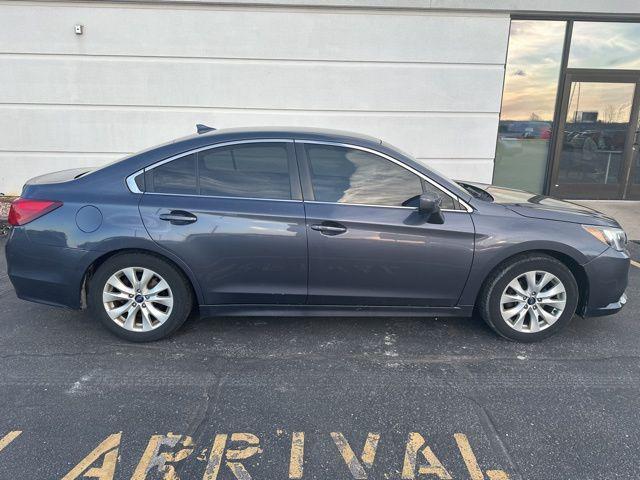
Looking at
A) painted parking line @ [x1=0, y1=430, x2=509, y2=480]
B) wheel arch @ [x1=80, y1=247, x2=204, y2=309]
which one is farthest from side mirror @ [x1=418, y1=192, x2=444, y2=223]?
wheel arch @ [x1=80, y1=247, x2=204, y2=309]

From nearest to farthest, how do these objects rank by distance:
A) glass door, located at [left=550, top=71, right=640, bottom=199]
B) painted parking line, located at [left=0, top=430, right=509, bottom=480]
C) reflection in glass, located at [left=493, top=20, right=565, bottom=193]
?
painted parking line, located at [left=0, top=430, right=509, bottom=480] < reflection in glass, located at [left=493, top=20, right=565, bottom=193] < glass door, located at [left=550, top=71, right=640, bottom=199]

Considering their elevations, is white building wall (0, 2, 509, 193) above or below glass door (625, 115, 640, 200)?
above

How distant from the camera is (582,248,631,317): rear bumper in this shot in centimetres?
336

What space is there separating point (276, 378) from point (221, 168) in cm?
151

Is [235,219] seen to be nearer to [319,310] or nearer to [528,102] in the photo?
[319,310]

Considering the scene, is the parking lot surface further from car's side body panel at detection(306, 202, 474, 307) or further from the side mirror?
the side mirror

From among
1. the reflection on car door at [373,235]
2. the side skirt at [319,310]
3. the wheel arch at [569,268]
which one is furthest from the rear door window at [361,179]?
the side skirt at [319,310]

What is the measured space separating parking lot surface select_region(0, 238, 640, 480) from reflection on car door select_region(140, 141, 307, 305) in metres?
0.49

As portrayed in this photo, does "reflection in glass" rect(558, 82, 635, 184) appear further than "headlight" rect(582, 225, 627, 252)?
Yes

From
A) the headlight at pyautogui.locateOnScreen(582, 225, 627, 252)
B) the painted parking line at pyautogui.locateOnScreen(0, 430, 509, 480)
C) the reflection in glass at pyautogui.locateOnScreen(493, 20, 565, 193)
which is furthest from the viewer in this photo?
the reflection in glass at pyautogui.locateOnScreen(493, 20, 565, 193)

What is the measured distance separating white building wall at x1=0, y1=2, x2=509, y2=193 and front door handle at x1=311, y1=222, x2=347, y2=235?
4.87 metres

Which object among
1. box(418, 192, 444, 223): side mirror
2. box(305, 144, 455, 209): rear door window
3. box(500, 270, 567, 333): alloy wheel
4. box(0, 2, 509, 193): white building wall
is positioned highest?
box(0, 2, 509, 193): white building wall

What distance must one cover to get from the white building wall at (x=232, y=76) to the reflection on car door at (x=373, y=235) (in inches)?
183

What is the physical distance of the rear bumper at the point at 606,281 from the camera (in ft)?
11.0
